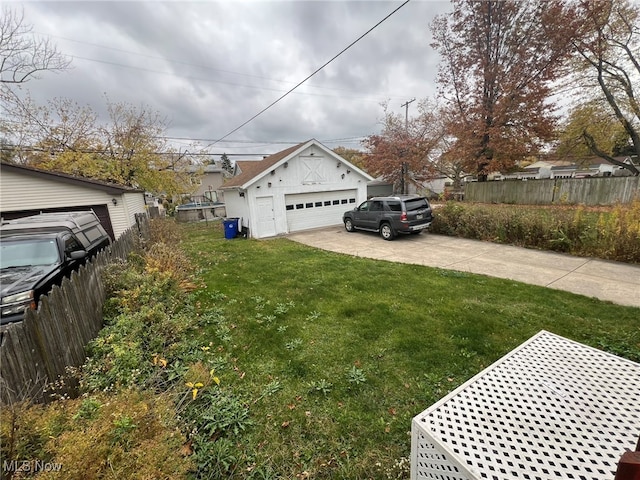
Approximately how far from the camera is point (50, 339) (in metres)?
2.55

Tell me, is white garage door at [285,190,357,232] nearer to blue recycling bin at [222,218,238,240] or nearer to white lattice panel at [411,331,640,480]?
blue recycling bin at [222,218,238,240]

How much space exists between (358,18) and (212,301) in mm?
7886

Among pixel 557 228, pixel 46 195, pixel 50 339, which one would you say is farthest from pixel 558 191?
pixel 46 195

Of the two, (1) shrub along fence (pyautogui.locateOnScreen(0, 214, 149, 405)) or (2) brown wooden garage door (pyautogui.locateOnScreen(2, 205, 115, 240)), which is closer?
(1) shrub along fence (pyautogui.locateOnScreen(0, 214, 149, 405))

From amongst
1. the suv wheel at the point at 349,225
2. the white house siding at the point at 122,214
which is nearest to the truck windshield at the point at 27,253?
the white house siding at the point at 122,214

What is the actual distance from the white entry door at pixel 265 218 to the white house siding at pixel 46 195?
19.2ft

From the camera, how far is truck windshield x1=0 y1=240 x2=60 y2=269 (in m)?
4.39

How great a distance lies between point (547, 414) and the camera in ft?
4.81

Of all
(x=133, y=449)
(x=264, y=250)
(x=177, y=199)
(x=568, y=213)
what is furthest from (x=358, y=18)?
(x=177, y=199)

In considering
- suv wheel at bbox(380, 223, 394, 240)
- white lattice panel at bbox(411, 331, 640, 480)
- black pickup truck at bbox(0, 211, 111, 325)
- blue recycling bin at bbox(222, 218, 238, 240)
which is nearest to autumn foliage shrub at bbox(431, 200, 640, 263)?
suv wheel at bbox(380, 223, 394, 240)

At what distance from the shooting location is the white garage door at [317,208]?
44.2 ft

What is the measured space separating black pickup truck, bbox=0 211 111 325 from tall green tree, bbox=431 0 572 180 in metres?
21.5

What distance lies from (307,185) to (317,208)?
148 cm

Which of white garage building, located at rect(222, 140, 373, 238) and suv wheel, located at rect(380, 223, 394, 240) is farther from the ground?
white garage building, located at rect(222, 140, 373, 238)
